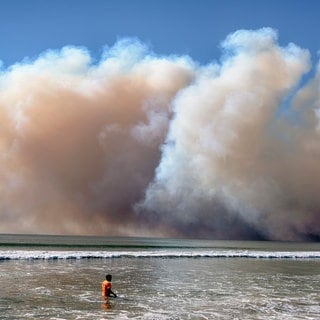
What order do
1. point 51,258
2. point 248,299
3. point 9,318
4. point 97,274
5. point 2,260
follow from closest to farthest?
point 9,318 < point 248,299 < point 97,274 < point 2,260 < point 51,258

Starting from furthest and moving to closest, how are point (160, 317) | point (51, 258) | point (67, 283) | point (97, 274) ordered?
point (51, 258) < point (97, 274) < point (67, 283) < point (160, 317)

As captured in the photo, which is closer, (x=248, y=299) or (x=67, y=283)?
(x=248, y=299)

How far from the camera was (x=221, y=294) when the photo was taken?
2441cm

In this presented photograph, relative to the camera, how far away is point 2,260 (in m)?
44.7

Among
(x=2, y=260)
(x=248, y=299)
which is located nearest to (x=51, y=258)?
(x=2, y=260)

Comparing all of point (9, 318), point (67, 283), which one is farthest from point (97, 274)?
point (9, 318)

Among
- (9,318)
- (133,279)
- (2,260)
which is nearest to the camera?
(9,318)

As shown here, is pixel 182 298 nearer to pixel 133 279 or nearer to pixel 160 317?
pixel 160 317

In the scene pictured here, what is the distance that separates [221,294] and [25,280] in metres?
13.4

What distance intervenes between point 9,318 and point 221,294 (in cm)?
1243

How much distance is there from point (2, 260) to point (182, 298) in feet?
Answer: 93.4

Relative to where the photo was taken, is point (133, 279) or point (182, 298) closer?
point (182, 298)

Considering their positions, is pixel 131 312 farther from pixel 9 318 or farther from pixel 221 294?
pixel 221 294

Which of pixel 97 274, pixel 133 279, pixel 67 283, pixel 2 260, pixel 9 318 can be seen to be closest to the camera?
pixel 9 318
